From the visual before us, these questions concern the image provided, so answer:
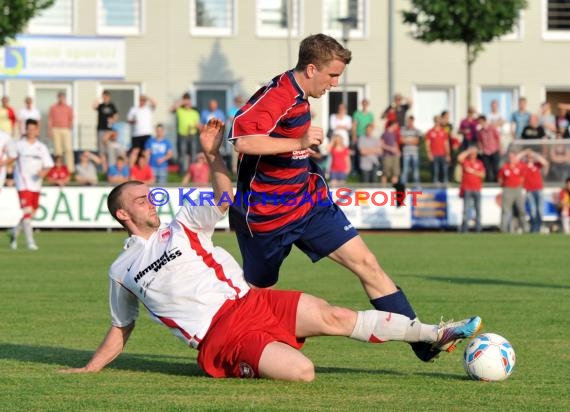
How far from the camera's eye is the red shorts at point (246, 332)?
27.3ft

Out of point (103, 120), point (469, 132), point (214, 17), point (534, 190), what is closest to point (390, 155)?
point (469, 132)

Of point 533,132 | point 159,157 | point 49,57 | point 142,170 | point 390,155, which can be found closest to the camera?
point 142,170

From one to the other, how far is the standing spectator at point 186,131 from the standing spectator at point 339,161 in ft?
12.5

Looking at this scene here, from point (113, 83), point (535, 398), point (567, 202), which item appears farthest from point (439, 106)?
point (535, 398)

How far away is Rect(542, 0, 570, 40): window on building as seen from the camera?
45188mm

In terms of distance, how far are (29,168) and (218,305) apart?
15095 millimetres

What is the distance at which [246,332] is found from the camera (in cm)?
834

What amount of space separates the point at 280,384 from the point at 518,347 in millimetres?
3012

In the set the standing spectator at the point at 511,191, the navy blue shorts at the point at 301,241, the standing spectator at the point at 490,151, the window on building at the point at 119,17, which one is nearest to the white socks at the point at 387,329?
the navy blue shorts at the point at 301,241

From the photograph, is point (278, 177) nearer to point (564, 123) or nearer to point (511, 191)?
point (511, 191)

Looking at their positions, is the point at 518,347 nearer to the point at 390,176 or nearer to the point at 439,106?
the point at 390,176

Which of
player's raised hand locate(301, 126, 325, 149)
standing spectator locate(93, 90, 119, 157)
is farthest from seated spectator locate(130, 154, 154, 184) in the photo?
player's raised hand locate(301, 126, 325, 149)

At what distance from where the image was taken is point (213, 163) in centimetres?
847

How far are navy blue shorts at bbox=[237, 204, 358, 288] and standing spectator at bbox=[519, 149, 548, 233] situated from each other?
72.6ft
